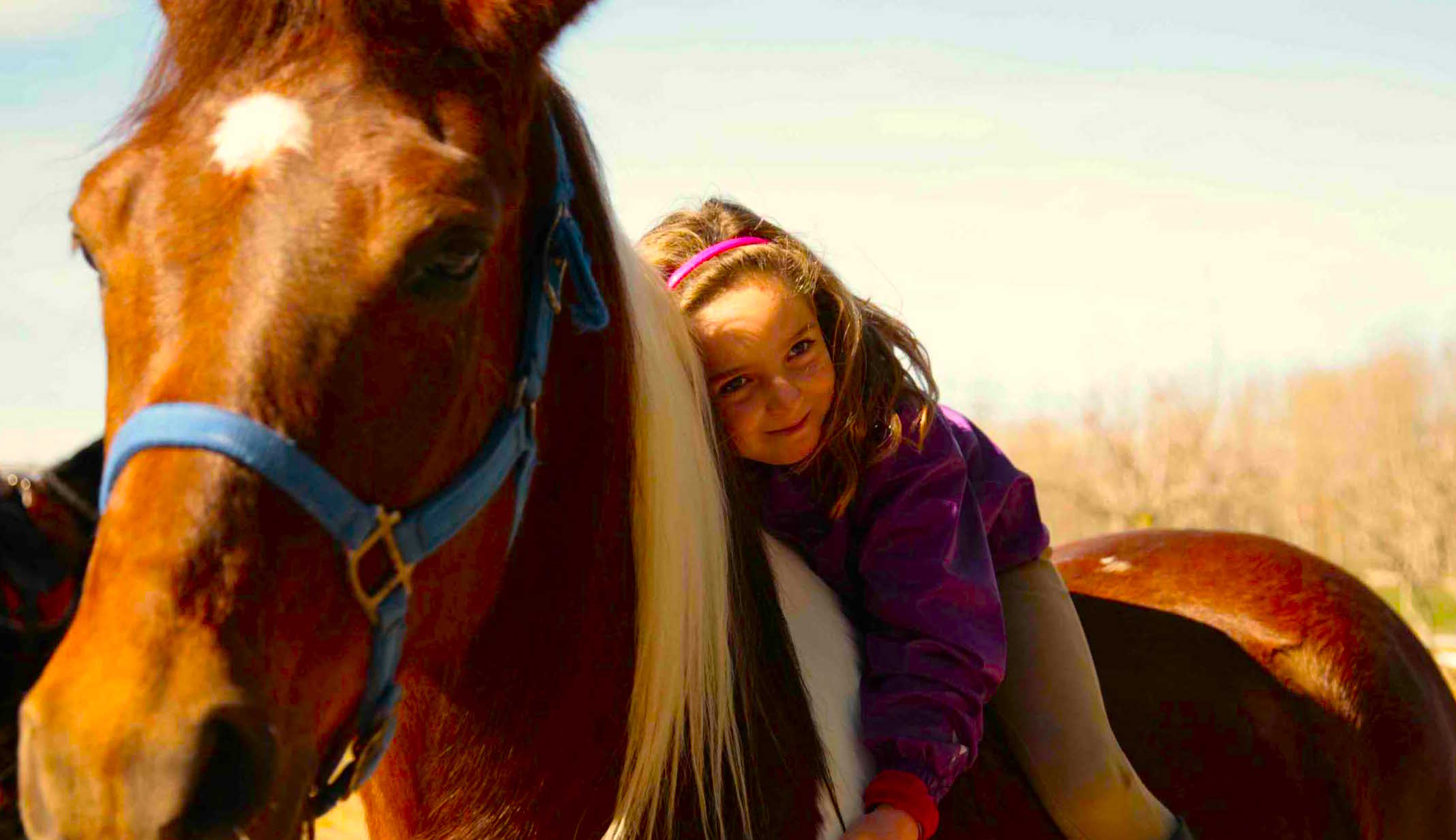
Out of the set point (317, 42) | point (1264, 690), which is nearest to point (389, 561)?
point (317, 42)

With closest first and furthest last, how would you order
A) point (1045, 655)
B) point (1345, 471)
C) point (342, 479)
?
1. point (342, 479)
2. point (1045, 655)
3. point (1345, 471)

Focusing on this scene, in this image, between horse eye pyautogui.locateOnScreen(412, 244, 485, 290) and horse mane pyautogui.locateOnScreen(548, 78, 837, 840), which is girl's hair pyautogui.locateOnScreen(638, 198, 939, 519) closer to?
horse mane pyautogui.locateOnScreen(548, 78, 837, 840)

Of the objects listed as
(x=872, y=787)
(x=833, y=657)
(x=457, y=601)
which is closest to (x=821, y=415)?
(x=833, y=657)

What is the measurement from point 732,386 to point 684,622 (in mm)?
543

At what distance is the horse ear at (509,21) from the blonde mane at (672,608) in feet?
1.49

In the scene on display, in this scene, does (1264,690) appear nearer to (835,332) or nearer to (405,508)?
(835,332)

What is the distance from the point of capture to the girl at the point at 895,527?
225cm

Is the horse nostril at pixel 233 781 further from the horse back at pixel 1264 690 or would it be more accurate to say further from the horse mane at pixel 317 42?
the horse back at pixel 1264 690

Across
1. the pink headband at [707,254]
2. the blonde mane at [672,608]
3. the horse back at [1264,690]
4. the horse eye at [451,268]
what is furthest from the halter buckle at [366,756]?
the horse back at [1264,690]

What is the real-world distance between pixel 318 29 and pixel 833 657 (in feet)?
4.69

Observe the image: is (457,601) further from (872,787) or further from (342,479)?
(872,787)

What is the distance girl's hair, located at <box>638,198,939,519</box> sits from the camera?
8.05 feet

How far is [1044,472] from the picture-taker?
171ft

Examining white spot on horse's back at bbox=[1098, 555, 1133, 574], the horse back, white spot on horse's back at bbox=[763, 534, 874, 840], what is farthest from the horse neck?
white spot on horse's back at bbox=[1098, 555, 1133, 574]
